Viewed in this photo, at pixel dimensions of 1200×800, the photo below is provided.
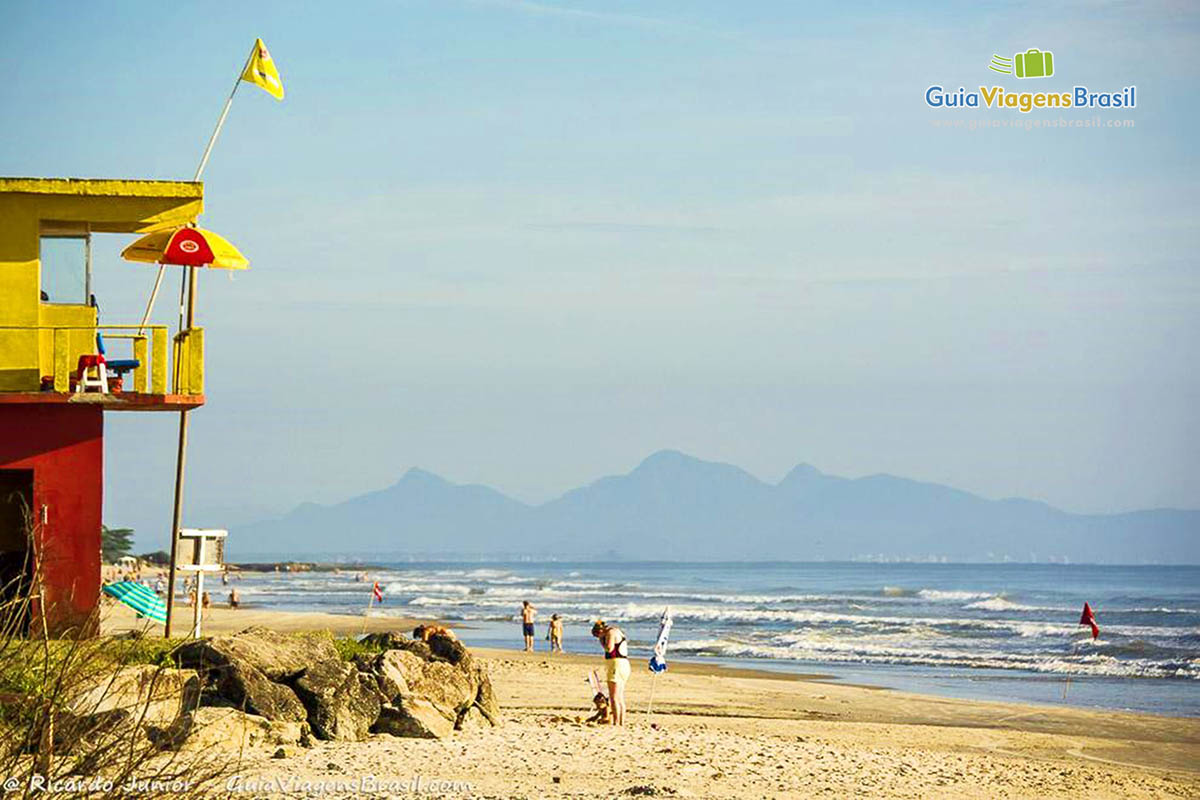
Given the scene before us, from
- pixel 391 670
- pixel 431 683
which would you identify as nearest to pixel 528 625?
pixel 431 683

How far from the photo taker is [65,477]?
18797 millimetres

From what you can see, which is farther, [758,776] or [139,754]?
[758,776]

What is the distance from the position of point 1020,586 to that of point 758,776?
96.8 metres

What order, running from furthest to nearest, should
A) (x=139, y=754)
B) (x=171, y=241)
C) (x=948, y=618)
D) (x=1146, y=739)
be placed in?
(x=948, y=618)
(x=1146, y=739)
(x=171, y=241)
(x=139, y=754)

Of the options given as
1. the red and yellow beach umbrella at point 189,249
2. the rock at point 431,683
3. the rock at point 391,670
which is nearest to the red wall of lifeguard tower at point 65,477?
the red and yellow beach umbrella at point 189,249

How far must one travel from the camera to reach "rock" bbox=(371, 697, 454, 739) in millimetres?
15961

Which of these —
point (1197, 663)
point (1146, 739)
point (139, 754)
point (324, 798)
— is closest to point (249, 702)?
point (324, 798)

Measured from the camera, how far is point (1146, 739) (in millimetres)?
22484

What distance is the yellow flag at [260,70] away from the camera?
2159cm

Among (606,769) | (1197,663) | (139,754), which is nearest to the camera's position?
(139,754)

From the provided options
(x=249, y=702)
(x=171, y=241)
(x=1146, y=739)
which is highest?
(x=171, y=241)

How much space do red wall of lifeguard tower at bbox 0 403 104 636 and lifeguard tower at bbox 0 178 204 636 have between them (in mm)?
13

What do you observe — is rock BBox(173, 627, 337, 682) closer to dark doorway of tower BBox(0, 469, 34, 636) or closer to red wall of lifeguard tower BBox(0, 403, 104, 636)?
red wall of lifeguard tower BBox(0, 403, 104, 636)

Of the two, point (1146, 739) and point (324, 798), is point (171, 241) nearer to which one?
point (324, 798)
